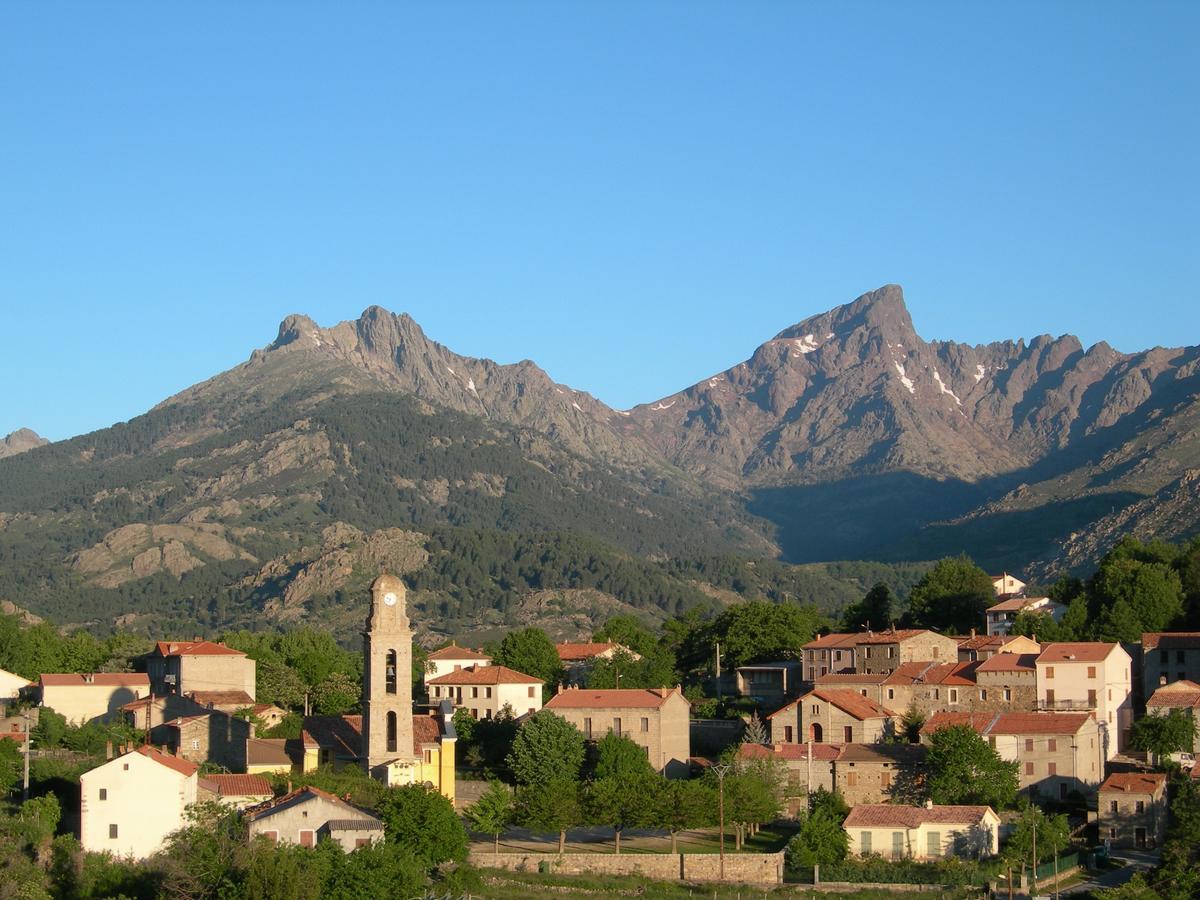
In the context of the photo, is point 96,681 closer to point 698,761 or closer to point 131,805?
point 131,805

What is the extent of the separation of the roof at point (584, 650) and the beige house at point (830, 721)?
3537 centimetres

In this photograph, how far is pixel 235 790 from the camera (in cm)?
7588

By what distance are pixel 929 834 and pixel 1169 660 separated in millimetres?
28725

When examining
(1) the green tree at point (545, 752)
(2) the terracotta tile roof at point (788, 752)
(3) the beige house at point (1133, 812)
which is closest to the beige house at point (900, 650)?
(2) the terracotta tile roof at point (788, 752)

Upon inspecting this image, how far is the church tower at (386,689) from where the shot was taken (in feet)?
270

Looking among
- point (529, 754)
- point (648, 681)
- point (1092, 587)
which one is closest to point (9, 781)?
point (529, 754)

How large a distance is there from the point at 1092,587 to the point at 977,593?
13331 mm

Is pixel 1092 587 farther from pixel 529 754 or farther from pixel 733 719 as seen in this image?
pixel 529 754

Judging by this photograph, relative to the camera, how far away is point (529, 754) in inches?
3482

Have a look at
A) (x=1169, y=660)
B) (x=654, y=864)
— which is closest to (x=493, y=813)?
(x=654, y=864)

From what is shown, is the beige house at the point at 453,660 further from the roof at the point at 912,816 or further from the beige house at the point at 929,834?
the beige house at the point at 929,834

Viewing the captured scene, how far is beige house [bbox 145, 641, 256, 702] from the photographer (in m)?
107

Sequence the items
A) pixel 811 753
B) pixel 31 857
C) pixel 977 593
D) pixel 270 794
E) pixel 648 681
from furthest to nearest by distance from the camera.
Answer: pixel 977 593 < pixel 648 681 < pixel 811 753 < pixel 270 794 < pixel 31 857

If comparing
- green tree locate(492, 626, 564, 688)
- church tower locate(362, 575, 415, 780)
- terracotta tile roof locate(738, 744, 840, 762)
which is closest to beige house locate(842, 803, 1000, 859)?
terracotta tile roof locate(738, 744, 840, 762)
